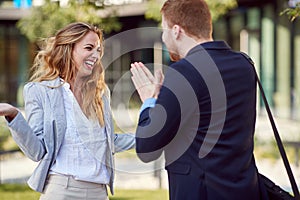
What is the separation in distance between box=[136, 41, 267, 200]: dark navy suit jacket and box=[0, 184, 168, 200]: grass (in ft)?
20.6

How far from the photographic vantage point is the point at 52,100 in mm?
3127

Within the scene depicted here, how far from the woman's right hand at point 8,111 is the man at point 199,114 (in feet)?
2.16

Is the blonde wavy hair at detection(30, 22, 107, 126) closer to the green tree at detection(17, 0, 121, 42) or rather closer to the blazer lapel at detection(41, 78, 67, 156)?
the blazer lapel at detection(41, 78, 67, 156)

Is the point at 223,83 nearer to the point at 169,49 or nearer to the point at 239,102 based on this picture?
the point at 239,102

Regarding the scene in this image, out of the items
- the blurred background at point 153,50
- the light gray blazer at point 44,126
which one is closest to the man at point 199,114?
the light gray blazer at point 44,126

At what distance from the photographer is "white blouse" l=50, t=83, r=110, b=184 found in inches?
122

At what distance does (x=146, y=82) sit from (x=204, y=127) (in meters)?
0.30

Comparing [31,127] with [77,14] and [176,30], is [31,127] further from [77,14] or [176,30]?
[77,14]

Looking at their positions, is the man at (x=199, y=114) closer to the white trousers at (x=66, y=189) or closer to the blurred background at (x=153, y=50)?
the white trousers at (x=66, y=189)

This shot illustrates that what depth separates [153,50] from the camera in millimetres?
6754

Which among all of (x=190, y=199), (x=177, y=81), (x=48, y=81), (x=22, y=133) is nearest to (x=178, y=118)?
(x=177, y=81)

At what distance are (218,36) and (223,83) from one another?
779 inches

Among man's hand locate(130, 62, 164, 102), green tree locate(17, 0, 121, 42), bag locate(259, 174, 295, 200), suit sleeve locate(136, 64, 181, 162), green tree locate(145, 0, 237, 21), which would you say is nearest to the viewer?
suit sleeve locate(136, 64, 181, 162)

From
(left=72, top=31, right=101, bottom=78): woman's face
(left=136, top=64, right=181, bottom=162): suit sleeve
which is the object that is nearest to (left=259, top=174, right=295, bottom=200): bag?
(left=136, top=64, right=181, bottom=162): suit sleeve
